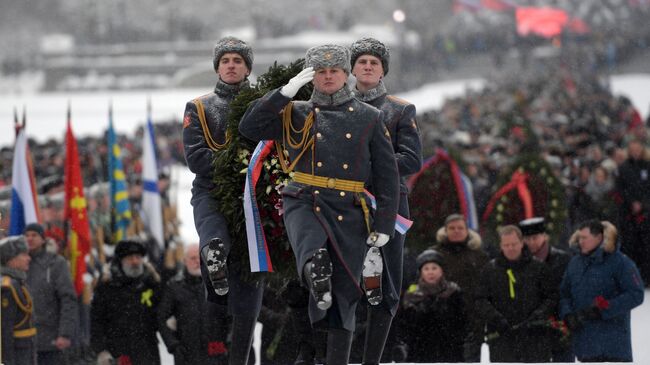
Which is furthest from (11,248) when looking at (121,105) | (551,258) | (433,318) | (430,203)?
(121,105)

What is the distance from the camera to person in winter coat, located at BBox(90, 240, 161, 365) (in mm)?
9312

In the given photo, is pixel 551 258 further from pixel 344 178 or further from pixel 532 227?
pixel 344 178

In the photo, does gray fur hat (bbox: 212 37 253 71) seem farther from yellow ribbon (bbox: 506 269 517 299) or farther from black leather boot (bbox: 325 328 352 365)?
yellow ribbon (bbox: 506 269 517 299)

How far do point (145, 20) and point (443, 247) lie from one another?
6701 centimetres

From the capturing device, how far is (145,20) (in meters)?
75.8

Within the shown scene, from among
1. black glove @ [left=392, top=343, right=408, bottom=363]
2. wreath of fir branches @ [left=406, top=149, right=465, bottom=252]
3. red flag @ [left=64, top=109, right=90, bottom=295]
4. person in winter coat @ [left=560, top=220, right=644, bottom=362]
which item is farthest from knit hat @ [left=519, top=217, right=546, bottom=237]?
red flag @ [left=64, top=109, right=90, bottom=295]

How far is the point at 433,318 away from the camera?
361 inches

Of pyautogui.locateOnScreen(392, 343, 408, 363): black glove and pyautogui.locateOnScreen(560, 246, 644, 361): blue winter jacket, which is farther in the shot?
pyautogui.locateOnScreen(560, 246, 644, 361): blue winter jacket

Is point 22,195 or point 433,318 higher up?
point 22,195

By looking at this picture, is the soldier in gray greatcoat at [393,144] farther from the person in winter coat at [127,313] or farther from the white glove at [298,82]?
the person in winter coat at [127,313]

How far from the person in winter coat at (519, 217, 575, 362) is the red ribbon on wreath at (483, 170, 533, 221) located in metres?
2.73

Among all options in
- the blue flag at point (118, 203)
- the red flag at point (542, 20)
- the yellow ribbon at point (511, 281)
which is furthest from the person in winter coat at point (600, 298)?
the red flag at point (542, 20)

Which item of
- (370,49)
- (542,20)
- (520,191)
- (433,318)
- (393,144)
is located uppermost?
(542,20)

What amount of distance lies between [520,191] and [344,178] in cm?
608
